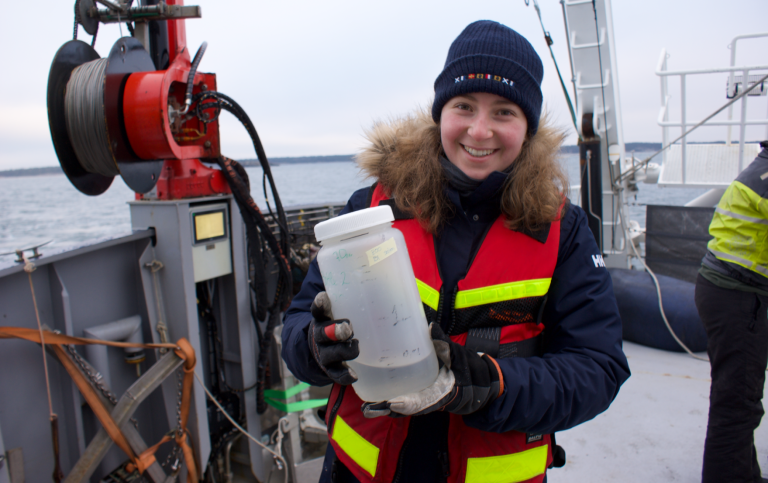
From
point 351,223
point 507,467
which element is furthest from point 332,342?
point 507,467

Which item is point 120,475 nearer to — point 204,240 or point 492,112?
point 204,240

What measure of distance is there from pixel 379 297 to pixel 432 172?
517 mm

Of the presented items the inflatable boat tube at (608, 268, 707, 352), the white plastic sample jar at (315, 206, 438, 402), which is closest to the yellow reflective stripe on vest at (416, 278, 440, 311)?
the white plastic sample jar at (315, 206, 438, 402)

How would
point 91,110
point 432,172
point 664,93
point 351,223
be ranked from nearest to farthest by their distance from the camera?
point 351,223
point 432,172
point 91,110
point 664,93

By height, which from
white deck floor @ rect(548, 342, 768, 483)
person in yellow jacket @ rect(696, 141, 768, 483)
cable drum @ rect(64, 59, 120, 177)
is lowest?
white deck floor @ rect(548, 342, 768, 483)

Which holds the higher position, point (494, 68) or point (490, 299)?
point (494, 68)

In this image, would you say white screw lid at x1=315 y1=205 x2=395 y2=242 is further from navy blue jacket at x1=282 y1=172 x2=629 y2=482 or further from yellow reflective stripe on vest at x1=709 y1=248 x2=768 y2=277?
yellow reflective stripe on vest at x1=709 y1=248 x2=768 y2=277

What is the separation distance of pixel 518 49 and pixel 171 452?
9.02 feet

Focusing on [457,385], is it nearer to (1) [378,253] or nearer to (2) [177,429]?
(1) [378,253]

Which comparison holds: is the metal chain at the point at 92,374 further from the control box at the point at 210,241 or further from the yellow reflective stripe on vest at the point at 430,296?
the yellow reflective stripe on vest at the point at 430,296

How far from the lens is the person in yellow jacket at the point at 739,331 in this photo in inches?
90.0

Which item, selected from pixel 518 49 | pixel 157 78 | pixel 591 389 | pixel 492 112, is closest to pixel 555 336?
pixel 591 389

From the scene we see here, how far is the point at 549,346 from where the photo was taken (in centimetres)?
125

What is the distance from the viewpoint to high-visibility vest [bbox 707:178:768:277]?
7.69 ft
